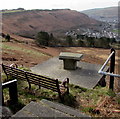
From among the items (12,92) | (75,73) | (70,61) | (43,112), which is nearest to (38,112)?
(43,112)

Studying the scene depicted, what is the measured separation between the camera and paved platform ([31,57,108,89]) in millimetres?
7408

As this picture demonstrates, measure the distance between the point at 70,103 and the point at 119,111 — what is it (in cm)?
149

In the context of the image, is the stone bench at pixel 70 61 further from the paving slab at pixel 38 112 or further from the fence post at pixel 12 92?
the paving slab at pixel 38 112

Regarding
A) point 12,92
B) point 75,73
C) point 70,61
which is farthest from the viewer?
point 70,61

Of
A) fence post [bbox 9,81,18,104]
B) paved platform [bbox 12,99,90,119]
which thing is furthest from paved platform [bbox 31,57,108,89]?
paved platform [bbox 12,99,90,119]

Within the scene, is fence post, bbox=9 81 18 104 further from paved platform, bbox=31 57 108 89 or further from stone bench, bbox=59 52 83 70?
stone bench, bbox=59 52 83 70

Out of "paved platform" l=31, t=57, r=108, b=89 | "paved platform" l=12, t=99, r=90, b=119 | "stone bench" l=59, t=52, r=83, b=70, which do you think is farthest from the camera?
"stone bench" l=59, t=52, r=83, b=70

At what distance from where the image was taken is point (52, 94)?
5328 millimetres

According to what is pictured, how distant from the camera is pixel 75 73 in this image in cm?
851

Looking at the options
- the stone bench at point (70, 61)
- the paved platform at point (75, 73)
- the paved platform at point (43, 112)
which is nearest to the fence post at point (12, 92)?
the paved platform at point (43, 112)

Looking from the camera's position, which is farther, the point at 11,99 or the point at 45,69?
the point at 45,69

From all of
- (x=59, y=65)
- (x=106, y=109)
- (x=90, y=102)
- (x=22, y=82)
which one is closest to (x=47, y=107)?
(x=106, y=109)

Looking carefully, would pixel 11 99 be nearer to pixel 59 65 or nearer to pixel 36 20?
pixel 59 65

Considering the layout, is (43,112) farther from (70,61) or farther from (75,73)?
(70,61)
